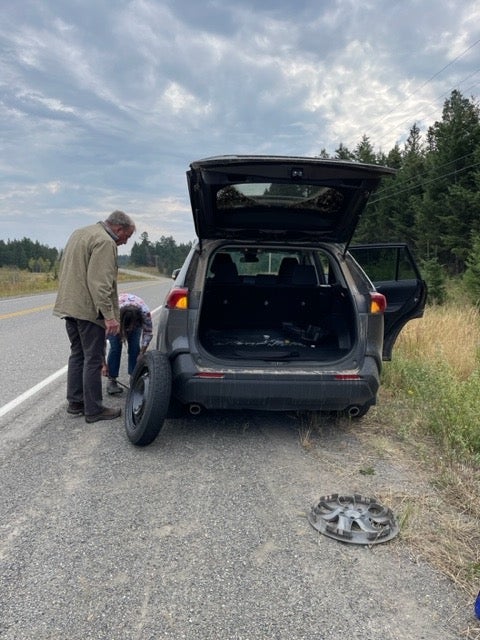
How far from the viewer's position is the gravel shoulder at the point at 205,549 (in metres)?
1.97

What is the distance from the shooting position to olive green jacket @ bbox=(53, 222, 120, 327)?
13.9 ft

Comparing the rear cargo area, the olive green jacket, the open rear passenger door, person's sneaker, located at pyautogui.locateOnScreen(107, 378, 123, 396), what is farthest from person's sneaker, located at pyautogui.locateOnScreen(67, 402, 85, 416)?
the open rear passenger door

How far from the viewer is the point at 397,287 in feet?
17.1

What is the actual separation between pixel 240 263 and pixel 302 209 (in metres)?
1.60

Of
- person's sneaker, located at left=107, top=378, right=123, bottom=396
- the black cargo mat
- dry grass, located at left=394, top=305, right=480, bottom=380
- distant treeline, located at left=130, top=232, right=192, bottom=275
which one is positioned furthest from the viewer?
distant treeline, located at left=130, top=232, right=192, bottom=275

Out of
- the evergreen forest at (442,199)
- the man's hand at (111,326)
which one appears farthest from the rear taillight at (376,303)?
the evergreen forest at (442,199)

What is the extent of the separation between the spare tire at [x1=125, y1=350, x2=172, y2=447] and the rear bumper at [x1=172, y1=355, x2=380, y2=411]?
122mm

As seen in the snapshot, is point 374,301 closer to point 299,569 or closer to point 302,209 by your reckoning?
point 302,209

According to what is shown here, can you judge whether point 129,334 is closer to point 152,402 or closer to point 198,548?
point 152,402

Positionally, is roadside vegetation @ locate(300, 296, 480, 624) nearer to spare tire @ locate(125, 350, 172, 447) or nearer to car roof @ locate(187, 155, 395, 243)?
spare tire @ locate(125, 350, 172, 447)

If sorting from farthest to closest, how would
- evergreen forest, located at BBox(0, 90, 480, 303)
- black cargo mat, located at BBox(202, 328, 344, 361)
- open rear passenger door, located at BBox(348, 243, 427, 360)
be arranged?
evergreen forest, located at BBox(0, 90, 480, 303) → open rear passenger door, located at BBox(348, 243, 427, 360) → black cargo mat, located at BBox(202, 328, 344, 361)

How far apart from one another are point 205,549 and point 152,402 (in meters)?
1.33

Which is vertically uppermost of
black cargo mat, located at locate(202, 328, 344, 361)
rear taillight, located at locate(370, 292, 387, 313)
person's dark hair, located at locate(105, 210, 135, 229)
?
person's dark hair, located at locate(105, 210, 135, 229)

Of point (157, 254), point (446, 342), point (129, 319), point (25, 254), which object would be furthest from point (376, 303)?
point (157, 254)
